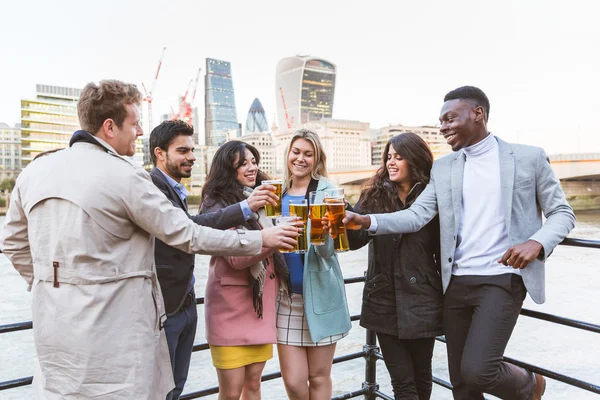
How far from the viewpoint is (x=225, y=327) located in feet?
6.63

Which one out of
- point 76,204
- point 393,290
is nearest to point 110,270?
point 76,204

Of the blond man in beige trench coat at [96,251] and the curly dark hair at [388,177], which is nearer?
the blond man in beige trench coat at [96,251]

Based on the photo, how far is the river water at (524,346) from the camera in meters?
6.86

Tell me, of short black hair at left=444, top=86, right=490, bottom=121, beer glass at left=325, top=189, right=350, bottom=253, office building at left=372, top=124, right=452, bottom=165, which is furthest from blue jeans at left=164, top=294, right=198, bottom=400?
office building at left=372, top=124, right=452, bottom=165

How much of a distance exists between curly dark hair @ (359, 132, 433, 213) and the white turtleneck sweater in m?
0.22

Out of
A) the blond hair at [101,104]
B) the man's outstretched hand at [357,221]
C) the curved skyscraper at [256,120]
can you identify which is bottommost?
the man's outstretched hand at [357,221]

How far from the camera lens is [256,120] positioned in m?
161

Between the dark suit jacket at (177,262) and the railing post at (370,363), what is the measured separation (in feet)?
3.50

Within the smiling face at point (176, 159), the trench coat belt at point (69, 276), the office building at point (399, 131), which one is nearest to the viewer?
the trench coat belt at point (69, 276)

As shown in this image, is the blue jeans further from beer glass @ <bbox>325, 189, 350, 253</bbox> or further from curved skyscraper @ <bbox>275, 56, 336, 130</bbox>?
curved skyscraper @ <bbox>275, 56, 336, 130</bbox>

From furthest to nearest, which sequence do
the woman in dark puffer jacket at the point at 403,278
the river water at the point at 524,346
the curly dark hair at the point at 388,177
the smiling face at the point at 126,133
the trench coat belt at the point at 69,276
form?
1. the river water at the point at 524,346
2. the curly dark hair at the point at 388,177
3. the woman in dark puffer jacket at the point at 403,278
4. the smiling face at the point at 126,133
5. the trench coat belt at the point at 69,276

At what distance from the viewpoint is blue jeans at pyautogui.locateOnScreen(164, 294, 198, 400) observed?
1955mm

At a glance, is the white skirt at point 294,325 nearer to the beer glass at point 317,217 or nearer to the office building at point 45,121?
the beer glass at point 317,217

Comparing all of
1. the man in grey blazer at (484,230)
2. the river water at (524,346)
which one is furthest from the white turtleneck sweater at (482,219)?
the river water at (524,346)
